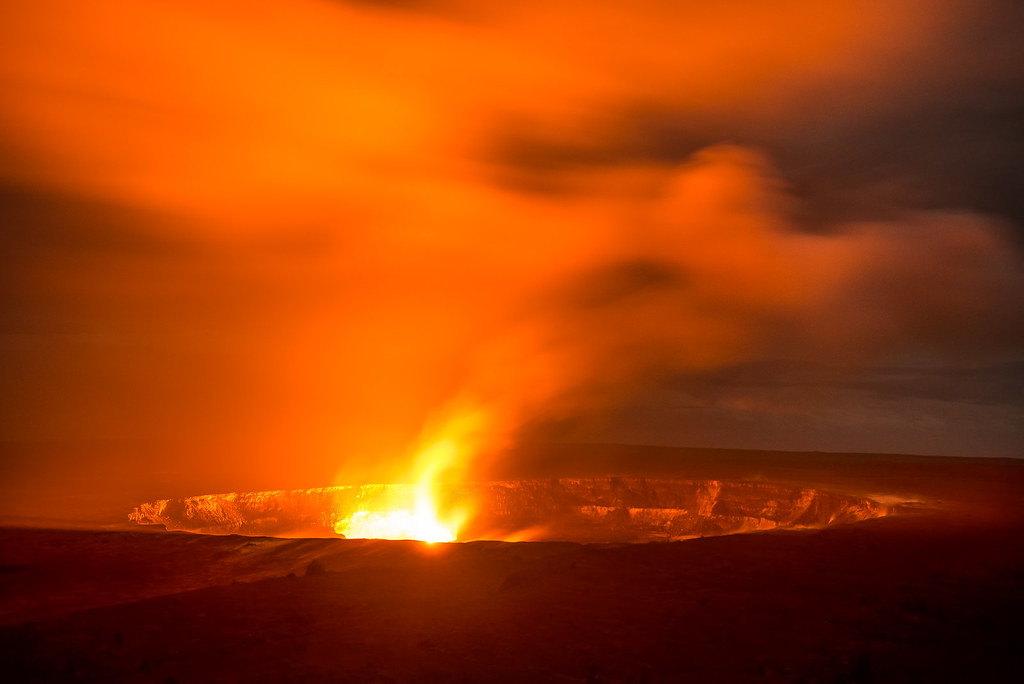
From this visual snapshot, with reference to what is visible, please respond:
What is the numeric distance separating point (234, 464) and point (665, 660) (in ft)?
118

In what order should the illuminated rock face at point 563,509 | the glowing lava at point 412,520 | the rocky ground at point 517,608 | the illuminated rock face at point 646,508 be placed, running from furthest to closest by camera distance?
the glowing lava at point 412,520
the illuminated rock face at point 646,508
the illuminated rock face at point 563,509
the rocky ground at point 517,608

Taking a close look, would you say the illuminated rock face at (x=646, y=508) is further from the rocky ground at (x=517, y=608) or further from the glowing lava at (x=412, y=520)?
the rocky ground at (x=517, y=608)

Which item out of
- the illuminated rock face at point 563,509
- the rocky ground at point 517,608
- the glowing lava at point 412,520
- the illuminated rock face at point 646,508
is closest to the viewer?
the rocky ground at point 517,608

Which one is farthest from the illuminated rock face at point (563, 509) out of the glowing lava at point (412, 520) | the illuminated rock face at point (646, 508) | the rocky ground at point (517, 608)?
the rocky ground at point (517, 608)

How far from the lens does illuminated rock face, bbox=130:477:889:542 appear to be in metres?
26.0

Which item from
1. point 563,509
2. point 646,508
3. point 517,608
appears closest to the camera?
point 517,608

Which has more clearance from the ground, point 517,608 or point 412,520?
point 412,520

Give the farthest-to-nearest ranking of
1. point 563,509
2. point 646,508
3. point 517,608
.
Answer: point 563,509
point 646,508
point 517,608

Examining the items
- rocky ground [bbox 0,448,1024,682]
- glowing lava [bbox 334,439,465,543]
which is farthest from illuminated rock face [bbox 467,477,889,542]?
rocky ground [bbox 0,448,1024,682]

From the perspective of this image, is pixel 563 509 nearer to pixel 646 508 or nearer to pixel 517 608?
pixel 646 508

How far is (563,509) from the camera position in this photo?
105ft

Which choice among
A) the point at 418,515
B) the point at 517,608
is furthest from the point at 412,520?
the point at 517,608

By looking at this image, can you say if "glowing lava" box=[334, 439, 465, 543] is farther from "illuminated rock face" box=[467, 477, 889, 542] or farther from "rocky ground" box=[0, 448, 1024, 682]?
"rocky ground" box=[0, 448, 1024, 682]

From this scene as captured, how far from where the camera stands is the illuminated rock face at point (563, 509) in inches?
1024
